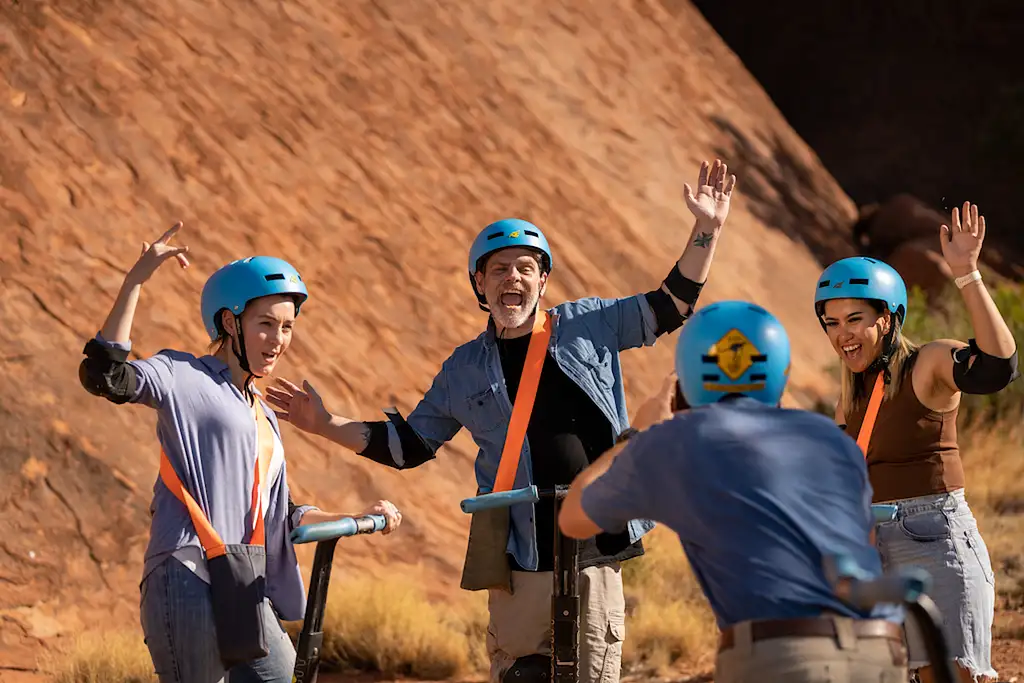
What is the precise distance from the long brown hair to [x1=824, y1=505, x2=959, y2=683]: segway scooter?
216cm

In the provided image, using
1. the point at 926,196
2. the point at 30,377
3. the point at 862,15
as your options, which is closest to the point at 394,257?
the point at 30,377

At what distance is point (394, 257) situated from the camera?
14117 millimetres

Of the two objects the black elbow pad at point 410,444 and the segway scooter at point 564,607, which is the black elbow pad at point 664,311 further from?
the black elbow pad at point 410,444

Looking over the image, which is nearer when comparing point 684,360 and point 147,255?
point 684,360

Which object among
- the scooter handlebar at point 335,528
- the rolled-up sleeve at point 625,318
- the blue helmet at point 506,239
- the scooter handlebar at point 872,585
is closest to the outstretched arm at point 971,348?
the rolled-up sleeve at point 625,318

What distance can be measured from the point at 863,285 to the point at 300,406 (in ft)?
7.64

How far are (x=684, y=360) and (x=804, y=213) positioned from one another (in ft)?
61.1

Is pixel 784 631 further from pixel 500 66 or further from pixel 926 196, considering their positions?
pixel 926 196

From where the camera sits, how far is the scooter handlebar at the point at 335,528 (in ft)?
13.6

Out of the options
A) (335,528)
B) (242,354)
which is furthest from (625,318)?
(335,528)

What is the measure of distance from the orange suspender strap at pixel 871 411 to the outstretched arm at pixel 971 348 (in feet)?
0.63

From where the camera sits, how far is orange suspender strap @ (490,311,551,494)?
5.31 metres

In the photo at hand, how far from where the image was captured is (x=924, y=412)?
538 cm

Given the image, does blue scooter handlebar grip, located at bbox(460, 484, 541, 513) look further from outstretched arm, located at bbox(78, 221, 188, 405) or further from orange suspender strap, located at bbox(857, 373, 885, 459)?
orange suspender strap, located at bbox(857, 373, 885, 459)
